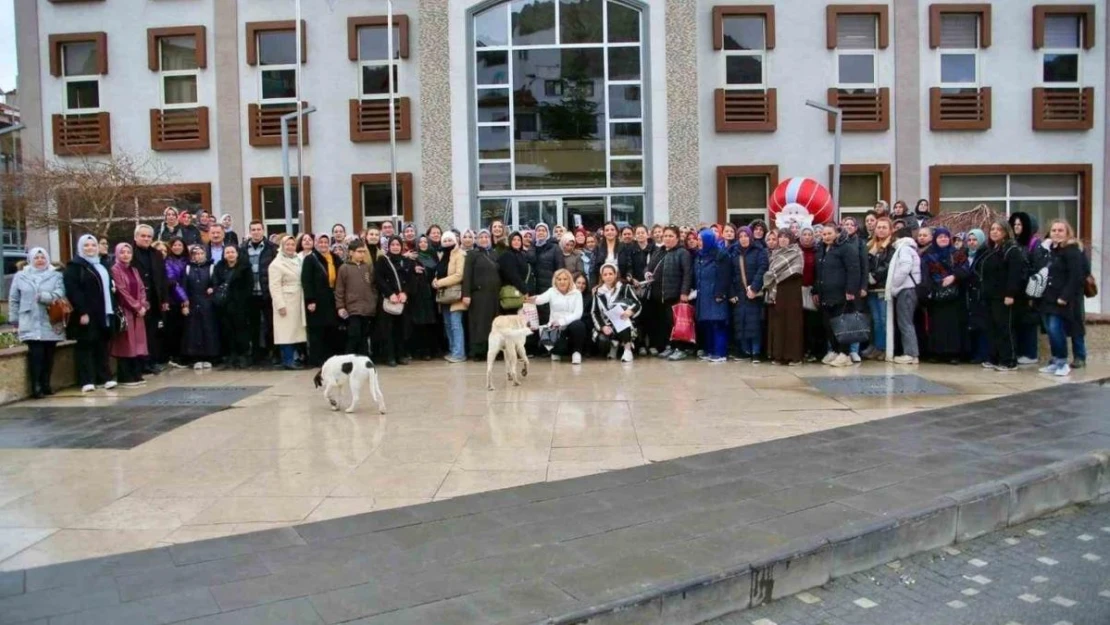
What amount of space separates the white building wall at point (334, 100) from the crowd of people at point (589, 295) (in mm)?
8727

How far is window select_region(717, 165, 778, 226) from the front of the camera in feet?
73.3

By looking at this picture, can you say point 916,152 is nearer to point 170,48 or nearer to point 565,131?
point 565,131

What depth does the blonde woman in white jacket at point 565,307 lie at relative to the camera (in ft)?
42.9

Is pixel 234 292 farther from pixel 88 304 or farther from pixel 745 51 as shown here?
pixel 745 51

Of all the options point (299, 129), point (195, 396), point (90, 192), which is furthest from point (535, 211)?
point (195, 396)

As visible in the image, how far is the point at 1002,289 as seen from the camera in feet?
38.2

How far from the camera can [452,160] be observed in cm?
2073

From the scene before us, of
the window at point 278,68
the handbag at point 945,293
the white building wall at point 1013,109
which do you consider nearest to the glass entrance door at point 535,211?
the window at point 278,68

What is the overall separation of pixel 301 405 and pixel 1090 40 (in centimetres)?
2166

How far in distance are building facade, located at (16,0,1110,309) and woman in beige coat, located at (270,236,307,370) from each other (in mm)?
8308

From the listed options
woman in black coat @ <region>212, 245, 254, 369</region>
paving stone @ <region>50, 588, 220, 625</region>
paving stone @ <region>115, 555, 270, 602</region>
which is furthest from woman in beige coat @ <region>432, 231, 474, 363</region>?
paving stone @ <region>50, 588, 220, 625</region>

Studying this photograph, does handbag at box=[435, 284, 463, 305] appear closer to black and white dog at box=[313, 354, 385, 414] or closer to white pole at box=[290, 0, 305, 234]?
black and white dog at box=[313, 354, 385, 414]

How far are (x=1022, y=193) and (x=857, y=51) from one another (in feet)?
18.4

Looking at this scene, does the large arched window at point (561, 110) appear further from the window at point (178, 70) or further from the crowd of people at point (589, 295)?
the window at point (178, 70)
